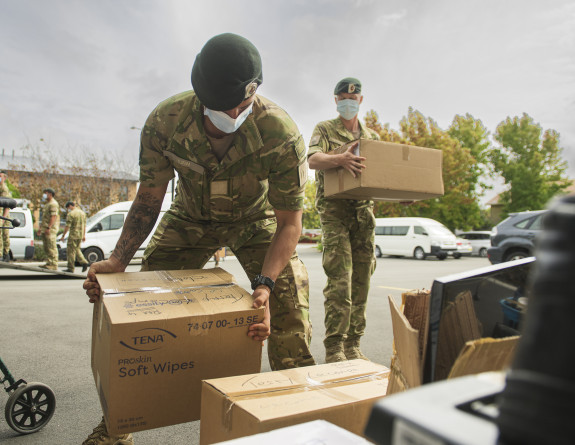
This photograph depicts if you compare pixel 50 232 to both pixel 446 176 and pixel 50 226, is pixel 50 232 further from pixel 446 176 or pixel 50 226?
pixel 446 176

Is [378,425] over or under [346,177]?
under

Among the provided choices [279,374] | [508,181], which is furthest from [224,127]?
[508,181]

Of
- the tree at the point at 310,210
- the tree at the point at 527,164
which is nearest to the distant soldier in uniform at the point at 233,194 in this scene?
the tree at the point at 527,164

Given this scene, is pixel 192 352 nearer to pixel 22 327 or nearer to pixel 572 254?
pixel 572 254

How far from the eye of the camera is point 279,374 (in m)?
1.57

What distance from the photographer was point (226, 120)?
200 cm

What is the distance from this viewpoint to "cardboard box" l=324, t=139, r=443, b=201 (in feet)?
9.55

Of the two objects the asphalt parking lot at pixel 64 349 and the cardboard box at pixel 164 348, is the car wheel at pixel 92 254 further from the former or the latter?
the cardboard box at pixel 164 348

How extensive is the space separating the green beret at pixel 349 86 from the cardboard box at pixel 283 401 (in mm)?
2611

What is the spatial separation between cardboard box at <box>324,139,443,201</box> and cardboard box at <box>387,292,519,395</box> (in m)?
1.76

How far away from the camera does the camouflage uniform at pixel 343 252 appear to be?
3143 millimetres

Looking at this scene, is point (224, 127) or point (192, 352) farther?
point (224, 127)

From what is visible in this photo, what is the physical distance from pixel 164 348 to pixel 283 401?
0.48m

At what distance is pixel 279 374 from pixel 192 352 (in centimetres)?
33
